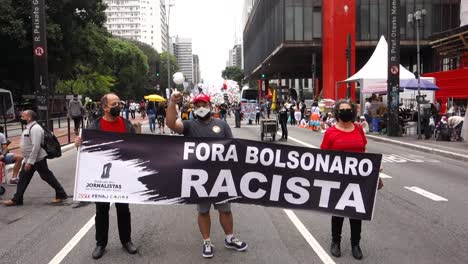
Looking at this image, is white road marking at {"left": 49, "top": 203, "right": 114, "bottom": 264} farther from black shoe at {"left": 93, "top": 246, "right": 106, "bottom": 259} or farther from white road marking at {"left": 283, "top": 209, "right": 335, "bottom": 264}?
white road marking at {"left": 283, "top": 209, "right": 335, "bottom": 264}

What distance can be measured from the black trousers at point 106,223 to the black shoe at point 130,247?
0.04 meters

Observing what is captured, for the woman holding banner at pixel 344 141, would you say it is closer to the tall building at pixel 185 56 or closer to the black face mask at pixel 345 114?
the black face mask at pixel 345 114

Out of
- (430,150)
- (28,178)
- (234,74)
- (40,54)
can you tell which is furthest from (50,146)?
(234,74)

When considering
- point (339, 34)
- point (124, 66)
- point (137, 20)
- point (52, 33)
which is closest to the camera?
point (52, 33)

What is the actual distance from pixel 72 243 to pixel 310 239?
9.53 ft

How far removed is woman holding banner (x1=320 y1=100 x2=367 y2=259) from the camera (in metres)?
5.65

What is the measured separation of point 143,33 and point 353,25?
150 m

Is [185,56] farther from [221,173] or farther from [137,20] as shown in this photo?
[221,173]

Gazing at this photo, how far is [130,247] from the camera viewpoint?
5.78 metres

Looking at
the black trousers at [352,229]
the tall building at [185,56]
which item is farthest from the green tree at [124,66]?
the black trousers at [352,229]

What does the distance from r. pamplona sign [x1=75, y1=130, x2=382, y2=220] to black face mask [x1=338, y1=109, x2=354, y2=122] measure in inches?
15.3

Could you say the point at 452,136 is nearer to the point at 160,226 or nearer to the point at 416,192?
the point at 416,192

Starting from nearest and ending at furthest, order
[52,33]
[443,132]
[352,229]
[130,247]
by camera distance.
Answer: [352,229] → [130,247] → [443,132] → [52,33]

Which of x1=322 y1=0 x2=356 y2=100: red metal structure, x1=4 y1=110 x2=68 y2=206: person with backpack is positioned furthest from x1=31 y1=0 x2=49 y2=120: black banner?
x1=322 y1=0 x2=356 y2=100: red metal structure
